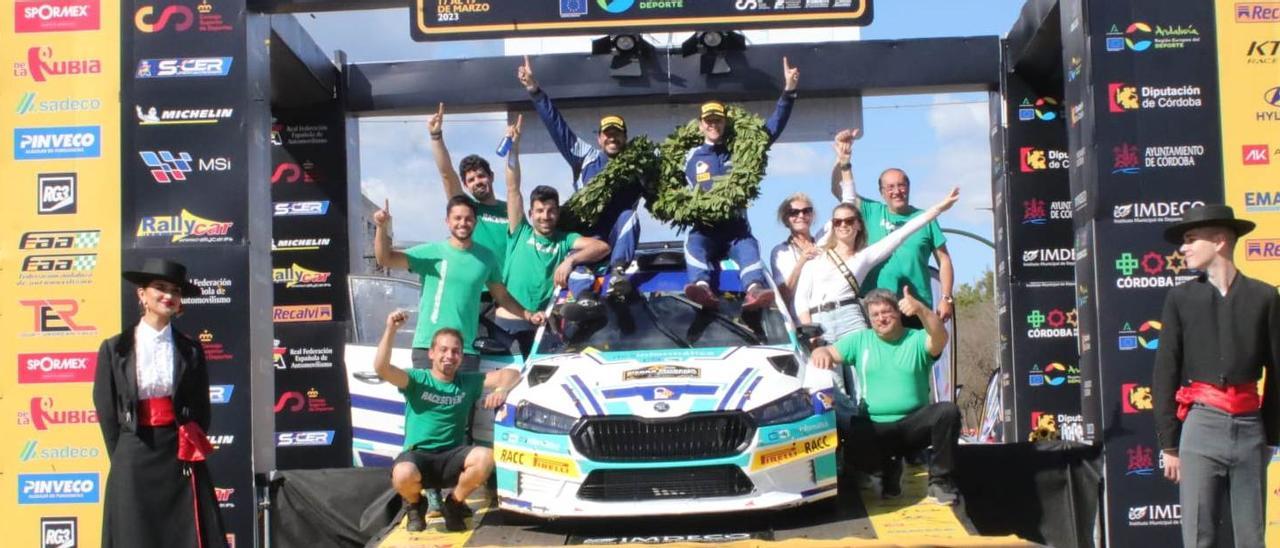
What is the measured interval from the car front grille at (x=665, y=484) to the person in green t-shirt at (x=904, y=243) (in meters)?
3.06

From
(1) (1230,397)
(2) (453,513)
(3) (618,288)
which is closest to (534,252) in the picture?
(3) (618,288)

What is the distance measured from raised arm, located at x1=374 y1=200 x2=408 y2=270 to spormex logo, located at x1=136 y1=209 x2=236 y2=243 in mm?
1002

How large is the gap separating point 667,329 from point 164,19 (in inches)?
163

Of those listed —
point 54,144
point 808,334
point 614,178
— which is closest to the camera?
point 808,334

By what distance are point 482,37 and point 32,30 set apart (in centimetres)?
311

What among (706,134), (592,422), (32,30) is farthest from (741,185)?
(32,30)

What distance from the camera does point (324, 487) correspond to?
9570mm

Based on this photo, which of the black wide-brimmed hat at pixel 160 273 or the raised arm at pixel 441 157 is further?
the raised arm at pixel 441 157

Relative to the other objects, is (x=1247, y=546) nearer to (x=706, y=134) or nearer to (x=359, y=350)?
(x=706, y=134)

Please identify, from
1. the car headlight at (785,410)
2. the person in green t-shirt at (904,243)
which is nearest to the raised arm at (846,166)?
the person in green t-shirt at (904,243)

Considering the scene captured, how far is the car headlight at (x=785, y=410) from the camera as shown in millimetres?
7750

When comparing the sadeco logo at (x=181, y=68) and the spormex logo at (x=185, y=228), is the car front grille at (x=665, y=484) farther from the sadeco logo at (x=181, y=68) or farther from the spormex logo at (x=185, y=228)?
the sadeco logo at (x=181, y=68)

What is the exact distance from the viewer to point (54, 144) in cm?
970

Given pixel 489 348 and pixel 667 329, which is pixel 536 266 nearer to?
pixel 489 348
